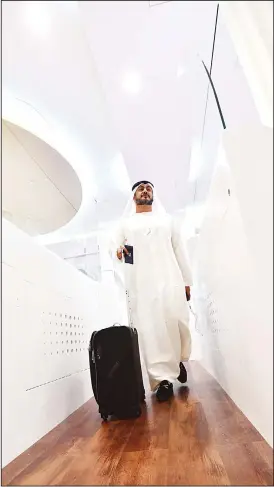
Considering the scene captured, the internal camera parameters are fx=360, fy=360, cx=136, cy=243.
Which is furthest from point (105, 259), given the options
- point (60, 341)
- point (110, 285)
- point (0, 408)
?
point (0, 408)

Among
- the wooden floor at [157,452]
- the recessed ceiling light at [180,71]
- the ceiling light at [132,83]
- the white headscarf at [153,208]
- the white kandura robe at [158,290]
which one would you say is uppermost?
the ceiling light at [132,83]

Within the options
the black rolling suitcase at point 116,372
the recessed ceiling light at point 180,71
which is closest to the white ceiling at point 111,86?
the recessed ceiling light at point 180,71

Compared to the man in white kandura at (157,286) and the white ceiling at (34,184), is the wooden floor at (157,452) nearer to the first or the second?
the man in white kandura at (157,286)

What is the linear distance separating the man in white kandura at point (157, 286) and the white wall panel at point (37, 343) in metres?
0.40

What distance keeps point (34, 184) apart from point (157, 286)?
97 cm

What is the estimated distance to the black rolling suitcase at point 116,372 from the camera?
1.64 m

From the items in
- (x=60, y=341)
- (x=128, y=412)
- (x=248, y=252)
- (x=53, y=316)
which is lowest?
(x=128, y=412)

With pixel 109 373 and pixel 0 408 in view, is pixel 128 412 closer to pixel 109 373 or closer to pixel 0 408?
pixel 109 373

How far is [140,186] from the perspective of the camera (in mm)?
2422

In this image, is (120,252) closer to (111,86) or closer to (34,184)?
(34,184)

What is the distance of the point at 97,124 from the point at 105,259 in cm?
131

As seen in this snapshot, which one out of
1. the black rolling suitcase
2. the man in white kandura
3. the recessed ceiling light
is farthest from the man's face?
the recessed ceiling light

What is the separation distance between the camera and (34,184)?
7.18 feet

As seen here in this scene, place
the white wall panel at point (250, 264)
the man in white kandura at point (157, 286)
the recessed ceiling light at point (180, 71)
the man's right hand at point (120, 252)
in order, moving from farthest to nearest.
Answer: the man's right hand at point (120, 252) < the man in white kandura at point (157, 286) < the recessed ceiling light at point (180, 71) < the white wall panel at point (250, 264)
